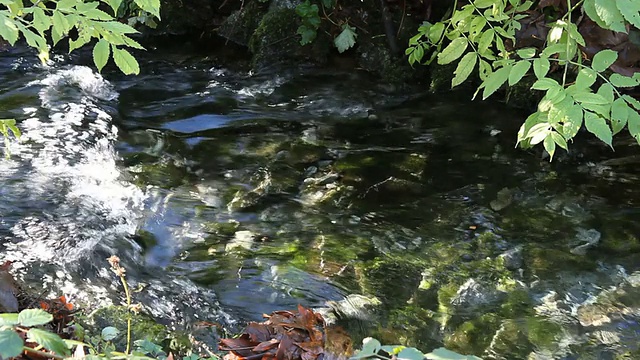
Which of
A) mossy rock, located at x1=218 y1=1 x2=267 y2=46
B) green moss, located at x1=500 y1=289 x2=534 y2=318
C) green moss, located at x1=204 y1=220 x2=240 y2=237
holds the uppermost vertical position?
mossy rock, located at x1=218 y1=1 x2=267 y2=46

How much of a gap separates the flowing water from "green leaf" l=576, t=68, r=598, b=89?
1.20m

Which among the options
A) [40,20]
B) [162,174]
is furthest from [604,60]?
[162,174]

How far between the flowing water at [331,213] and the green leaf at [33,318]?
4.71 ft

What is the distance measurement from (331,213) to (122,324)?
1.57m

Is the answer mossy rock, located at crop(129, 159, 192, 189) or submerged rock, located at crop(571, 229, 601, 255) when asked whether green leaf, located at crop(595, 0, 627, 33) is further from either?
mossy rock, located at crop(129, 159, 192, 189)

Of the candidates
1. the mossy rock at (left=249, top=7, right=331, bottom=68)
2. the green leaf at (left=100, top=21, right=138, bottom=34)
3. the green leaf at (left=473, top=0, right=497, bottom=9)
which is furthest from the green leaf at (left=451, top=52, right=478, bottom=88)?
the mossy rock at (left=249, top=7, right=331, bottom=68)

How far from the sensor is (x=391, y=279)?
3031mm

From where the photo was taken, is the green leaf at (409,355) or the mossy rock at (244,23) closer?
the green leaf at (409,355)

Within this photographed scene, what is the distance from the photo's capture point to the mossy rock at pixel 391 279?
2900mm

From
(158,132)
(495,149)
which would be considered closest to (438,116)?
(495,149)

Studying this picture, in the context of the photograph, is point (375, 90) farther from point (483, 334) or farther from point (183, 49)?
point (483, 334)

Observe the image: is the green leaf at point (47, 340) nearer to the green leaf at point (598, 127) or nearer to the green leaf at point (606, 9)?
the green leaf at point (598, 127)

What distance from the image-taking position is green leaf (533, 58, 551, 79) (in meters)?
2.27

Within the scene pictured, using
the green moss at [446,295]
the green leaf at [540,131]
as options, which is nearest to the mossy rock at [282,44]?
the green moss at [446,295]
